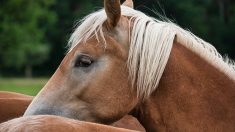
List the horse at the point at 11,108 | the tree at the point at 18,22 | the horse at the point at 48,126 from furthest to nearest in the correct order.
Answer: the tree at the point at 18,22, the horse at the point at 11,108, the horse at the point at 48,126

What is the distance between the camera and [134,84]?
404 centimetres

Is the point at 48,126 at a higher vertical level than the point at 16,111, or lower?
higher

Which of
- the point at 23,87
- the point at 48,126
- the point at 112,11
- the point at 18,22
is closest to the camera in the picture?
the point at 48,126

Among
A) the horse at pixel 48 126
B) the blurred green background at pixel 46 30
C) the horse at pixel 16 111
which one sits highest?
the horse at pixel 48 126

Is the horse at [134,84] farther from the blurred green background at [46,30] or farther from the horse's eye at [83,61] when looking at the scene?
the blurred green background at [46,30]

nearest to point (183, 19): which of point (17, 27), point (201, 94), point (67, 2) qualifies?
point (17, 27)

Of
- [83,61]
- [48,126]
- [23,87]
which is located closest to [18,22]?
[23,87]

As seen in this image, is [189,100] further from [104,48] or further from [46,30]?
[46,30]

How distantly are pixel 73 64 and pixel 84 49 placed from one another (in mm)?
124

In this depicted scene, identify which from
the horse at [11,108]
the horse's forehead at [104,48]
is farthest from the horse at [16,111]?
the horse's forehead at [104,48]

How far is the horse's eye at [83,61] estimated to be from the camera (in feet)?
13.3

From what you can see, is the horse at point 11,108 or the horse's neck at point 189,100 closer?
the horse's neck at point 189,100

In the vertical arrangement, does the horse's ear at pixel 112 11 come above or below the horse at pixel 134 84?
above

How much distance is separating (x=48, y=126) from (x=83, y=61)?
3.74 ft
